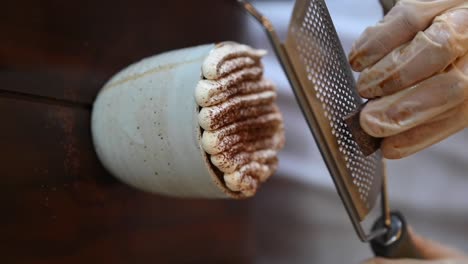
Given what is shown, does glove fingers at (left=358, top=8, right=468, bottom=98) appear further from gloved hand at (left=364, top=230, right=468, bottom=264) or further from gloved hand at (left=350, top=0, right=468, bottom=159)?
gloved hand at (left=364, top=230, right=468, bottom=264)

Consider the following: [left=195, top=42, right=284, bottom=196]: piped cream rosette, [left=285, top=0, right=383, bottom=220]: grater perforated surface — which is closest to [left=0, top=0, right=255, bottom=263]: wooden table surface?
[left=195, top=42, right=284, bottom=196]: piped cream rosette

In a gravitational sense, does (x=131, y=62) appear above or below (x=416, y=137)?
above

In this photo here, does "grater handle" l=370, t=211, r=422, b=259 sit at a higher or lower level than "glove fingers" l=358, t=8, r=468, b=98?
lower

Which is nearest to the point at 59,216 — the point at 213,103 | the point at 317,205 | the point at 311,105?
the point at 213,103

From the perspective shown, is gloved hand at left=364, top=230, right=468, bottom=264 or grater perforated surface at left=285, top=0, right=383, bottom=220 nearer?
grater perforated surface at left=285, top=0, right=383, bottom=220

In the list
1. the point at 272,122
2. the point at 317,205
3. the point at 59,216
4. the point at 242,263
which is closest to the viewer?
the point at 59,216

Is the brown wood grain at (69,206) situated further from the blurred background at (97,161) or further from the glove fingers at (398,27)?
the glove fingers at (398,27)

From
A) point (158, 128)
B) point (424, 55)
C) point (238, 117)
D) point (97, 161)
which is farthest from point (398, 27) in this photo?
point (97, 161)

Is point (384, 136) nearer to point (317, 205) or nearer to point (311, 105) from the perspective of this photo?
point (311, 105)
